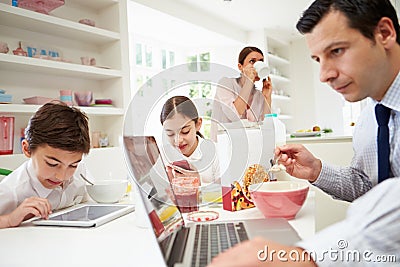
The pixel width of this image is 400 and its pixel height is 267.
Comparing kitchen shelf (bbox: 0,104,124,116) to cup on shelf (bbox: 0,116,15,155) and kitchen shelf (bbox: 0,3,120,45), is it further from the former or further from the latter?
kitchen shelf (bbox: 0,3,120,45)

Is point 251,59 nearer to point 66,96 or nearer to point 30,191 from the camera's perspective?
point 30,191

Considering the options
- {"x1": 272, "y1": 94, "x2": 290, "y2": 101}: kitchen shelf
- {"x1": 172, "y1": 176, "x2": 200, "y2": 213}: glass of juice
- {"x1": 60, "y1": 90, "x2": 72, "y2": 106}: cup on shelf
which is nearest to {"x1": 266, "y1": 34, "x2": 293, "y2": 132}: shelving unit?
{"x1": 272, "y1": 94, "x2": 290, "y2": 101}: kitchen shelf

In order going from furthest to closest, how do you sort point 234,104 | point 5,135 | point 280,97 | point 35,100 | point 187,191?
point 280,97 < point 35,100 < point 5,135 < point 234,104 < point 187,191

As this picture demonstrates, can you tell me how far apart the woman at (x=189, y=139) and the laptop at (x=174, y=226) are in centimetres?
13

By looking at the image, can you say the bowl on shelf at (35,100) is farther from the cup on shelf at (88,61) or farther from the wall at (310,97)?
the wall at (310,97)

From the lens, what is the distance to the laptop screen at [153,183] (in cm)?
54

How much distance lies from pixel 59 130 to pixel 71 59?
6.07ft

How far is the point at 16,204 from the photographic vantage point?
0.97 m

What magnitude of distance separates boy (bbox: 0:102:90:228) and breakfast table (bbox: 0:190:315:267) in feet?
0.72

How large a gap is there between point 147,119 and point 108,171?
122 centimetres

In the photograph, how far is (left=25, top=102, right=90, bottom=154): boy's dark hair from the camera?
41.2 inches

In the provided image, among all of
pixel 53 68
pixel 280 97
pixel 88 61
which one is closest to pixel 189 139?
pixel 53 68

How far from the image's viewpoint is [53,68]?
234 cm

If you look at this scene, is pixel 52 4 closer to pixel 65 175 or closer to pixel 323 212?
pixel 65 175
